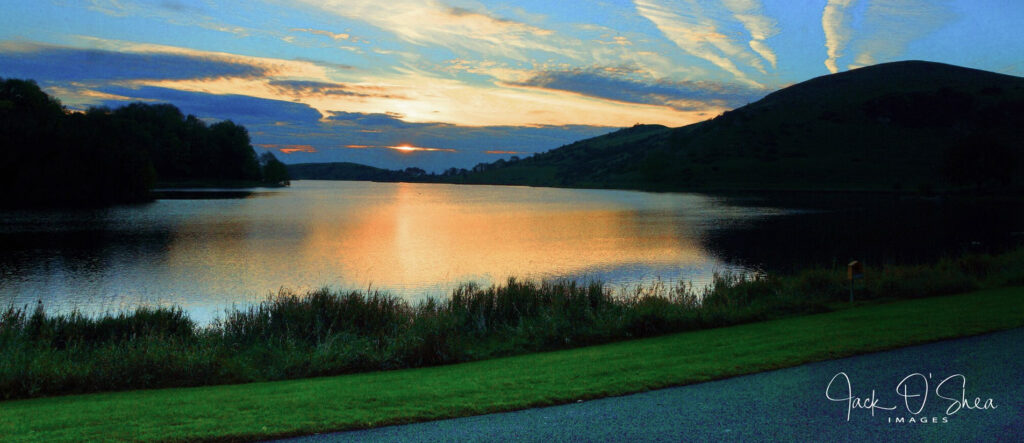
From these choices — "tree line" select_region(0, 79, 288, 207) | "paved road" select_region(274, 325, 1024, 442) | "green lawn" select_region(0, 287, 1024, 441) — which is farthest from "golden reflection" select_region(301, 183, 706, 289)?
"tree line" select_region(0, 79, 288, 207)

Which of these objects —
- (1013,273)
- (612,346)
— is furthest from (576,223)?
(612,346)

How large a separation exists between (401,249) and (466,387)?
1269 inches

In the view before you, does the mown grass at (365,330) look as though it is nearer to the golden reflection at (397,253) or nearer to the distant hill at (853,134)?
the golden reflection at (397,253)

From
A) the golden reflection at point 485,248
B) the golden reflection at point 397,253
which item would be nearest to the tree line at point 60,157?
the golden reflection at point 397,253

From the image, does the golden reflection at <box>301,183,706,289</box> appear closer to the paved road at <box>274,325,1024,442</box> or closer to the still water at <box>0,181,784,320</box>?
the still water at <box>0,181,784,320</box>

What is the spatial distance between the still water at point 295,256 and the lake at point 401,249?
101 millimetres

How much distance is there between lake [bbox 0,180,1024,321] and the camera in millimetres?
26609

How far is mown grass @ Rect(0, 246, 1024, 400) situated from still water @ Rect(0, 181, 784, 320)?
217 inches

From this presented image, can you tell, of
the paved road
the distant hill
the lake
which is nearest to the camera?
the paved road

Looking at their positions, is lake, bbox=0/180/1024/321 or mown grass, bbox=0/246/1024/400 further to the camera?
lake, bbox=0/180/1024/321

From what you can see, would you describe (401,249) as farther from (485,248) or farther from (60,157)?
(60,157)

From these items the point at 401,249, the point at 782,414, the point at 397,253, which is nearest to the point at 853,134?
the point at 401,249

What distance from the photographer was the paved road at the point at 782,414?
6.83 m

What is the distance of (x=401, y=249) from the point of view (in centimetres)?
4078
